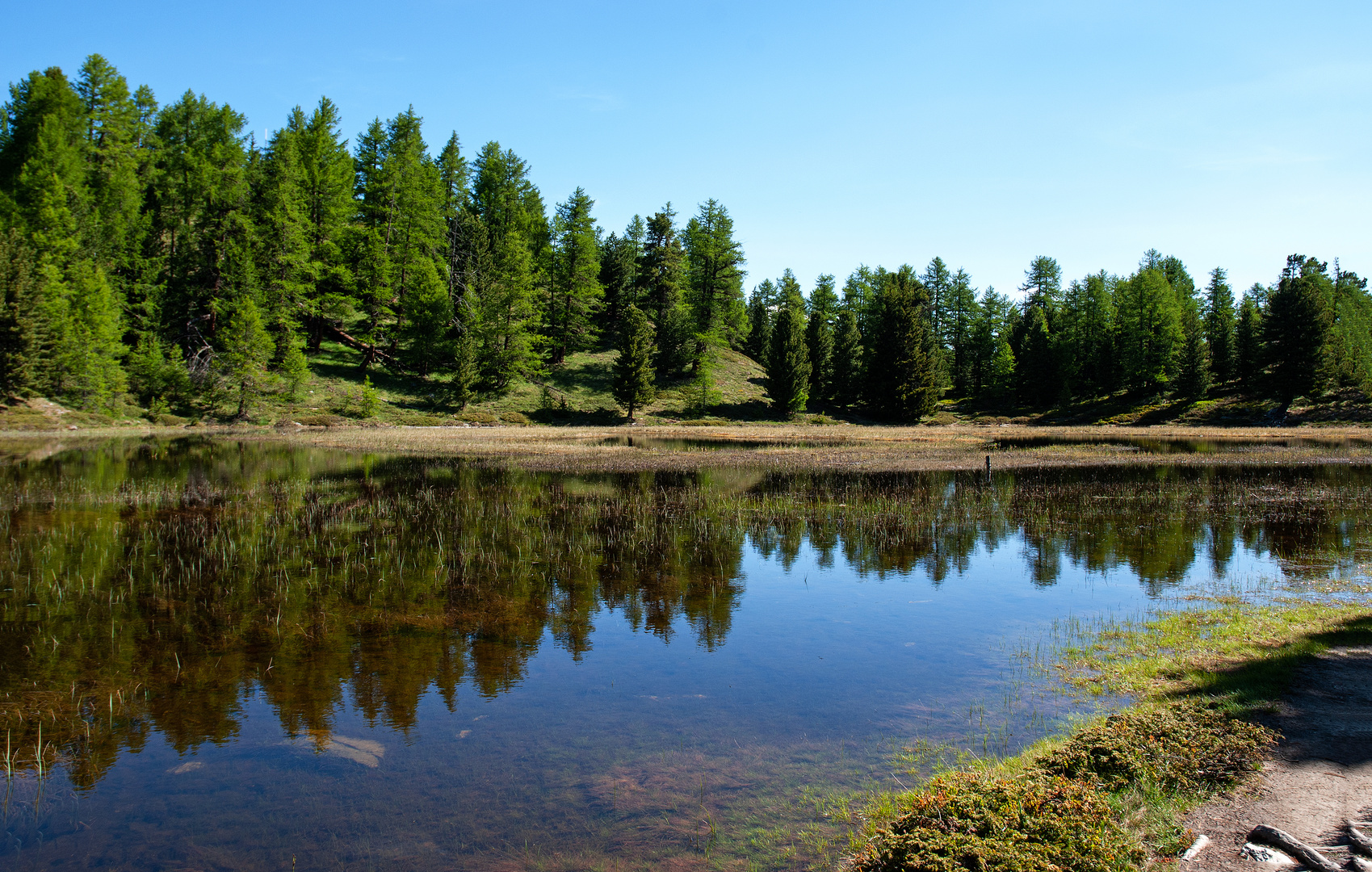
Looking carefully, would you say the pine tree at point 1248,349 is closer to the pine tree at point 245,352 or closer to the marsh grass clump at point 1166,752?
the marsh grass clump at point 1166,752

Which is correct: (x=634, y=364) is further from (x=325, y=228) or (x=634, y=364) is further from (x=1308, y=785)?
(x=1308, y=785)

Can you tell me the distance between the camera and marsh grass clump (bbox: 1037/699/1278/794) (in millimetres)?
5387

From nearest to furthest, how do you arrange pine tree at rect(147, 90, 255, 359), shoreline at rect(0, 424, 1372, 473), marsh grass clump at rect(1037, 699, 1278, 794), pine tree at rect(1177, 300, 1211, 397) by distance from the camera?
marsh grass clump at rect(1037, 699, 1278, 794)
shoreline at rect(0, 424, 1372, 473)
pine tree at rect(147, 90, 255, 359)
pine tree at rect(1177, 300, 1211, 397)

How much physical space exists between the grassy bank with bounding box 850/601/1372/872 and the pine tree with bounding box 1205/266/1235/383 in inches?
3069

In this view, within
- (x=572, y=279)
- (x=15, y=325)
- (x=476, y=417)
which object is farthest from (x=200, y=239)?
(x=572, y=279)

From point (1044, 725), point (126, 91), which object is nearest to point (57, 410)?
point (126, 91)

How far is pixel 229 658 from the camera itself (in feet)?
29.3

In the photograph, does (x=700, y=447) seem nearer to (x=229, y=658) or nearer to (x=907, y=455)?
(x=907, y=455)

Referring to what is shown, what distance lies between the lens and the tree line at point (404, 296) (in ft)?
169

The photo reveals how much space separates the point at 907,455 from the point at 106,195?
203 ft

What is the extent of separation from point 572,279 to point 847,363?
29.6 meters

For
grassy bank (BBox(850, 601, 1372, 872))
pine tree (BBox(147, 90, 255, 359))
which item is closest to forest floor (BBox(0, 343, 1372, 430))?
pine tree (BBox(147, 90, 255, 359))

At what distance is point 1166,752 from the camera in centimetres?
567

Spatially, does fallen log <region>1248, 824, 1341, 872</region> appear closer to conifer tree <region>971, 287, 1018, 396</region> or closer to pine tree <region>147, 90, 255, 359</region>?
pine tree <region>147, 90, 255, 359</region>
